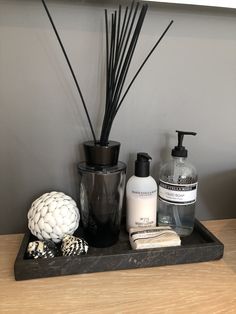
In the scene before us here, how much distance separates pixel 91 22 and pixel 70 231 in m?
0.42

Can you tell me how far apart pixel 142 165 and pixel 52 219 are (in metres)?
0.20

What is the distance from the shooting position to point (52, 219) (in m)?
0.56

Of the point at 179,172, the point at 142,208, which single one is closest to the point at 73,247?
the point at 142,208

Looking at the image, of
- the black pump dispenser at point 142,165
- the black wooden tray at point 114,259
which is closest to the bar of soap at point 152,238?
the black wooden tray at point 114,259

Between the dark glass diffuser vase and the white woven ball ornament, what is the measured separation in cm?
4

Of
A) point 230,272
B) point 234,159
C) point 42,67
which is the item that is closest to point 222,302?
point 230,272

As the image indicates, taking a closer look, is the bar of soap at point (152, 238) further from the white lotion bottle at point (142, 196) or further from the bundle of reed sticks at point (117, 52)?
the bundle of reed sticks at point (117, 52)

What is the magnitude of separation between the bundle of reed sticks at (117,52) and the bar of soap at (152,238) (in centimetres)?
19

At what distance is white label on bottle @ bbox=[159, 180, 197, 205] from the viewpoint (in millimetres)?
604

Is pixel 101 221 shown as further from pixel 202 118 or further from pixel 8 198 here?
pixel 202 118

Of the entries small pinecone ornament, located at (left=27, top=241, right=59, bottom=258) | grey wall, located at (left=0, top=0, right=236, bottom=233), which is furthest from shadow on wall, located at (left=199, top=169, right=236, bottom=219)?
small pinecone ornament, located at (left=27, top=241, right=59, bottom=258)

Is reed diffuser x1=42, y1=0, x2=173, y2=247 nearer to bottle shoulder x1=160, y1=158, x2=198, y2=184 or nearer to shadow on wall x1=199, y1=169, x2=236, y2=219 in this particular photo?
bottle shoulder x1=160, y1=158, x2=198, y2=184

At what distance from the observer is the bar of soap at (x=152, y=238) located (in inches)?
21.8

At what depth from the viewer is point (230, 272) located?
536 millimetres
